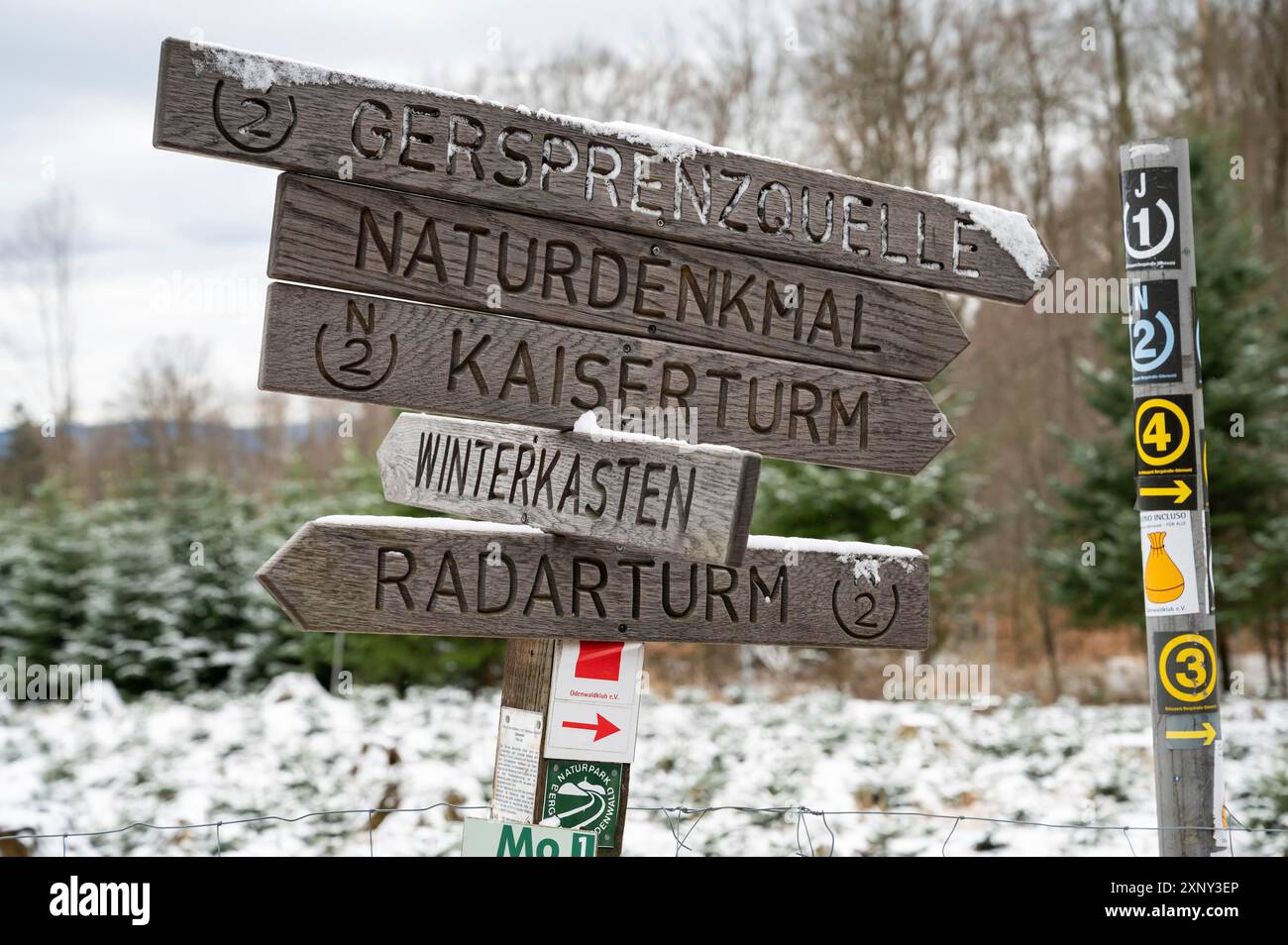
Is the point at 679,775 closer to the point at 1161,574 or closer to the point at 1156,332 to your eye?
the point at 1161,574

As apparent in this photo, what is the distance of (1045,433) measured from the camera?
20.3m

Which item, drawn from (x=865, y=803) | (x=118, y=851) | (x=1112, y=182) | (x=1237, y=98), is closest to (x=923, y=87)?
(x=1112, y=182)

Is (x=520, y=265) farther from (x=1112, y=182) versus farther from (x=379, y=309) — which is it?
(x=1112, y=182)

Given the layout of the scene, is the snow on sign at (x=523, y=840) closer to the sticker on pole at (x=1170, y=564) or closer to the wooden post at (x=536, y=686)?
the wooden post at (x=536, y=686)

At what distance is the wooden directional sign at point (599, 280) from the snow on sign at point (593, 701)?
0.72m

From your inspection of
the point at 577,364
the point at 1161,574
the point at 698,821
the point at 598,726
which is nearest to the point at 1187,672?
the point at 1161,574

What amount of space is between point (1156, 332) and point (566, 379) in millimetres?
1911

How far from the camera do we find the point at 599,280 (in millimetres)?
2400

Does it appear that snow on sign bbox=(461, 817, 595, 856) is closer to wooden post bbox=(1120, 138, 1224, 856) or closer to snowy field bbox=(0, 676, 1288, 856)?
wooden post bbox=(1120, 138, 1224, 856)

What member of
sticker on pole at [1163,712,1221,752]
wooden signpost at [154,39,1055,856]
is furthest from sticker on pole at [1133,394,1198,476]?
wooden signpost at [154,39,1055,856]

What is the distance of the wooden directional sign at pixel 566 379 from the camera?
221cm

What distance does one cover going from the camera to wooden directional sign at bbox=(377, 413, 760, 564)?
206 cm

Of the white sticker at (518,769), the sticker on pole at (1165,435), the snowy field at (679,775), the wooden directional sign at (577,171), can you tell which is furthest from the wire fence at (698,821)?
the wooden directional sign at (577,171)
